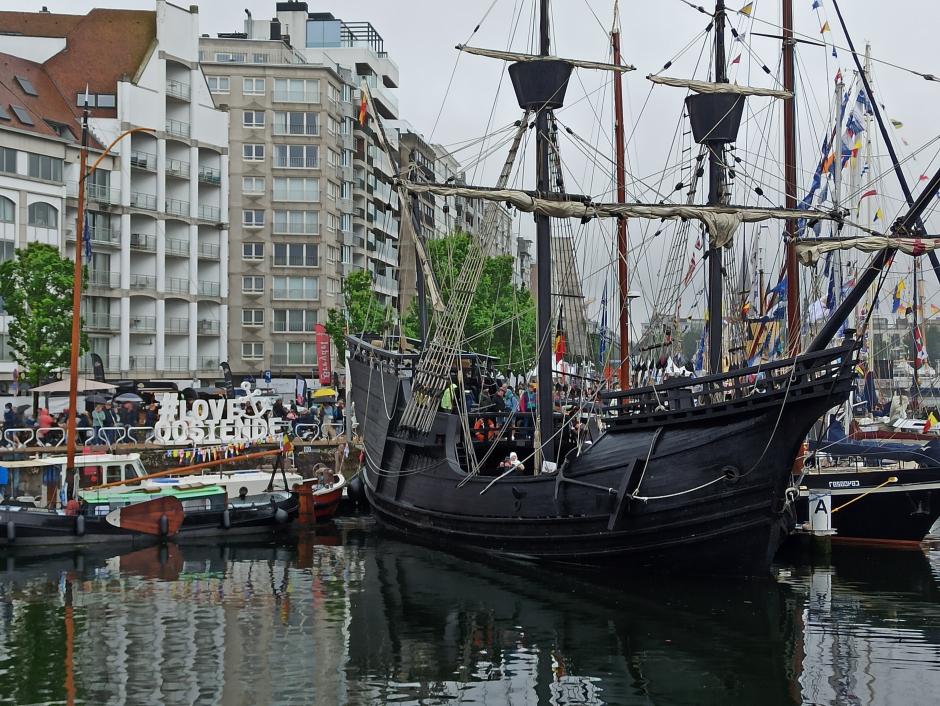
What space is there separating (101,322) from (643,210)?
46996mm

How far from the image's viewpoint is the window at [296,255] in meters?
88.1

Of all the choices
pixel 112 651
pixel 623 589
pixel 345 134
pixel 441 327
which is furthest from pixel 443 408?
pixel 345 134

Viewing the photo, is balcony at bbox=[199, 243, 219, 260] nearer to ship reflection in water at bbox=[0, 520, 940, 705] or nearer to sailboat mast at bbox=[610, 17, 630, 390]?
sailboat mast at bbox=[610, 17, 630, 390]

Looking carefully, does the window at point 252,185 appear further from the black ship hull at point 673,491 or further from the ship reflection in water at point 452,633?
the black ship hull at point 673,491

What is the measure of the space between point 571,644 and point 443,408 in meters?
12.9

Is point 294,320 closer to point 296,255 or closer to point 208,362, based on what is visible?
point 296,255

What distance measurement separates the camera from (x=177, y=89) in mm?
75250

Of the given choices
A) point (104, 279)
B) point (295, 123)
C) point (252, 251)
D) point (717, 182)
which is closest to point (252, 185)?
point (252, 251)

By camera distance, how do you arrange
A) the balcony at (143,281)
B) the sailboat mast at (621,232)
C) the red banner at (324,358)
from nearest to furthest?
the sailboat mast at (621,232) < the red banner at (324,358) < the balcony at (143,281)

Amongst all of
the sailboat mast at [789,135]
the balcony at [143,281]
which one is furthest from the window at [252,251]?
the sailboat mast at [789,135]

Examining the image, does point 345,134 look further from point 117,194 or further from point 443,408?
point 443,408

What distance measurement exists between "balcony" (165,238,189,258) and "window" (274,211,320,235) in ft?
42.5

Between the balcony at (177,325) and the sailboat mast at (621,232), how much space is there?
1604 inches

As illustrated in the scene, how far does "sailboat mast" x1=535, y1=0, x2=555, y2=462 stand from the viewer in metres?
29.6
